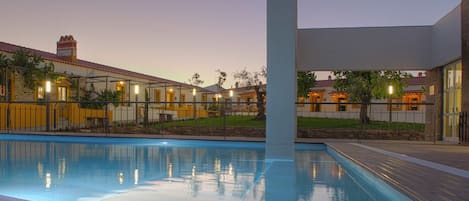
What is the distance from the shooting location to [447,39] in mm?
8328

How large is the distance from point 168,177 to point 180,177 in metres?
0.14

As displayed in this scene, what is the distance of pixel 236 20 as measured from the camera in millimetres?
13289

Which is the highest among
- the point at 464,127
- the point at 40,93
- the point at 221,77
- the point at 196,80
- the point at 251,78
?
the point at 221,77

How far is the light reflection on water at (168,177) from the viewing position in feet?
12.3

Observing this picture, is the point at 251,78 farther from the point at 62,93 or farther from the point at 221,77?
the point at 62,93

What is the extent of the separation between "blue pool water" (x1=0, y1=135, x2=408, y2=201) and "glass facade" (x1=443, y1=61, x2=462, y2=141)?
301 cm

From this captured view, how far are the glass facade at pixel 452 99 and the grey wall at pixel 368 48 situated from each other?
0.39 meters

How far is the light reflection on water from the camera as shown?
12.3ft

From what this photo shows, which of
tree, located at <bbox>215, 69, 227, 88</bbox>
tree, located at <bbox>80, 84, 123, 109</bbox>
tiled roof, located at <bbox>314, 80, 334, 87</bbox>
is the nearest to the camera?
tree, located at <bbox>80, 84, 123, 109</bbox>

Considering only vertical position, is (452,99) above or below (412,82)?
below

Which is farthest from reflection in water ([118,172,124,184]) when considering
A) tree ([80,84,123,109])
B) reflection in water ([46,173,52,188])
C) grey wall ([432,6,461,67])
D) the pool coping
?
tree ([80,84,123,109])

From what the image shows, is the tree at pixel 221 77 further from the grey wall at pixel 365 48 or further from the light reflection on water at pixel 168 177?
the light reflection on water at pixel 168 177

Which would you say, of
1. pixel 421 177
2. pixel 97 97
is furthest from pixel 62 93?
pixel 421 177

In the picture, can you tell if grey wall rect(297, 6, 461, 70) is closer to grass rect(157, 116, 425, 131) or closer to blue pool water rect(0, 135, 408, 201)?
blue pool water rect(0, 135, 408, 201)
